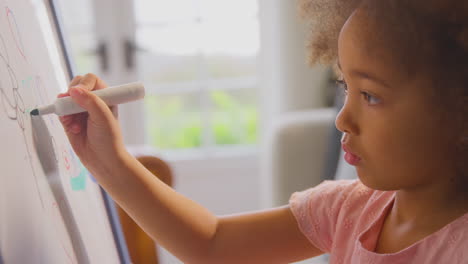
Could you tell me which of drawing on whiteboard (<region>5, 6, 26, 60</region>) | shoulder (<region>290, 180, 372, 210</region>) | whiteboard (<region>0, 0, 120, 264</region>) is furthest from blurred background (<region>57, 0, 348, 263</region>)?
drawing on whiteboard (<region>5, 6, 26, 60</region>)

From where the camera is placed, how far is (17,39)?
0.59 meters

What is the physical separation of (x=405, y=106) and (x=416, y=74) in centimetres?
3

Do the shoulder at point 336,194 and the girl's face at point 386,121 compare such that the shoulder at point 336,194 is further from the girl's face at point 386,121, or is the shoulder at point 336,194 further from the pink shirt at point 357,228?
the girl's face at point 386,121

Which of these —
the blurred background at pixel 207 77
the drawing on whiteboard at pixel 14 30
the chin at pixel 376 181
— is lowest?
the blurred background at pixel 207 77

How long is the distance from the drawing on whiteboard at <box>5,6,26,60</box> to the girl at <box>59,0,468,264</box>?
0.07 metres

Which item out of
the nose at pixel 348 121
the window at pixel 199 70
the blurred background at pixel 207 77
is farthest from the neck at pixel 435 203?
the window at pixel 199 70

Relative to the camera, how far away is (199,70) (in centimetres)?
246

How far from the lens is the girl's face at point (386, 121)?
22.0 inches

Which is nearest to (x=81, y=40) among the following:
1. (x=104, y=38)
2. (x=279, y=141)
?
(x=104, y=38)

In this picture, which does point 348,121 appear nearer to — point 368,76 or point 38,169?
point 368,76

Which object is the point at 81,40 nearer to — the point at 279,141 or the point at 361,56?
the point at 279,141

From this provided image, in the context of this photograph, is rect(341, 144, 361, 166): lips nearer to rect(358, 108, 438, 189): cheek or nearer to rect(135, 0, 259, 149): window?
rect(358, 108, 438, 189): cheek

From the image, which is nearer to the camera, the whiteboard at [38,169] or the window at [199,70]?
the whiteboard at [38,169]

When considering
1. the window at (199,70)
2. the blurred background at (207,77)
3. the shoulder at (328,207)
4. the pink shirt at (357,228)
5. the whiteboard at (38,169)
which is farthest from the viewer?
the window at (199,70)
